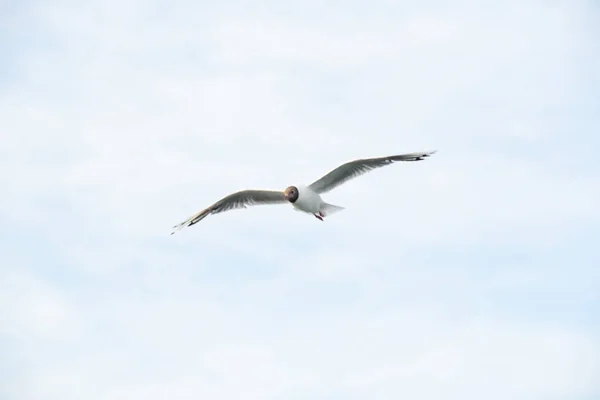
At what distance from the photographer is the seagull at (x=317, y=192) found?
20.0m

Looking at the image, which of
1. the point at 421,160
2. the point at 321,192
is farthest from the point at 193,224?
the point at 421,160

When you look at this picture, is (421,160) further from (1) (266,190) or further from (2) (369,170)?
(1) (266,190)

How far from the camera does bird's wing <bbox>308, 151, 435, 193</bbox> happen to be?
19.9m

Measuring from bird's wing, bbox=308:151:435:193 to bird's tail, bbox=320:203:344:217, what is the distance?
1.15 feet

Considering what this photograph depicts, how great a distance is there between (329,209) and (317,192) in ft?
1.57

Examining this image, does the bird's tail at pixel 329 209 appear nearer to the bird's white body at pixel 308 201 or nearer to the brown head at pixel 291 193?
the bird's white body at pixel 308 201

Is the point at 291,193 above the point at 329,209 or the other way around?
above

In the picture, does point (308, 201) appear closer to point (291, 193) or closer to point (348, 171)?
point (291, 193)

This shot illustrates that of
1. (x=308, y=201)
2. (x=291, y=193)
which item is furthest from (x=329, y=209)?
(x=291, y=193)

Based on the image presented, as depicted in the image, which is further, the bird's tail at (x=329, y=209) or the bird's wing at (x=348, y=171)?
the bird's tail at (x=329, y=209)

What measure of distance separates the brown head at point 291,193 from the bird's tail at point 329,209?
58 centimetres

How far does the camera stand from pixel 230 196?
2125 cm

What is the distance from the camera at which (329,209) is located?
20.4m

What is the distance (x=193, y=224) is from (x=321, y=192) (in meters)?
2.84
